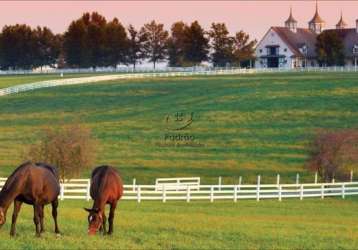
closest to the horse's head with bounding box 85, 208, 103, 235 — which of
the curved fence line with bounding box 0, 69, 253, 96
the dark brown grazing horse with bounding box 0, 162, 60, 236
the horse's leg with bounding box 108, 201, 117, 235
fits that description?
the horse's leg with bounding box 108, 201, 117, 235

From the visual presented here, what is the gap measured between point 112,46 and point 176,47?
40.6 feet

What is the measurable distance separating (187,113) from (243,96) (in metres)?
11.7

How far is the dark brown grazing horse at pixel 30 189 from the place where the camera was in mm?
18062

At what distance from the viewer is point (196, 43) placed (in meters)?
158

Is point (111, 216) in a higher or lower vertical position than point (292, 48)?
lower

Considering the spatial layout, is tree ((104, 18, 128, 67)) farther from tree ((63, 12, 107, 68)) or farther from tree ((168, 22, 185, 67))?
tree ((168, 22, 185, 67))

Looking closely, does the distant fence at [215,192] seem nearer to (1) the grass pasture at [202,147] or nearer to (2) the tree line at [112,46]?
(1) the grass pasture at [202,147]

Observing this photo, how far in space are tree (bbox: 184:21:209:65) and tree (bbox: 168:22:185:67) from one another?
4098mm

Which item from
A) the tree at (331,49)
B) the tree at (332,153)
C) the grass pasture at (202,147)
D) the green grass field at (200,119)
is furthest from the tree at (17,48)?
the tree at (332,153)

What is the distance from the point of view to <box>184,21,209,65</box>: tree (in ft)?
518

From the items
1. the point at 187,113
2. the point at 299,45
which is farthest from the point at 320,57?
the point at 187,113

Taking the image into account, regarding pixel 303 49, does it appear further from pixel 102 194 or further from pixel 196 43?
pixel 102 194

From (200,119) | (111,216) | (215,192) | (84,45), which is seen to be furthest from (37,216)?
(84,45)

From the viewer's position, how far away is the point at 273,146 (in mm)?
57125
